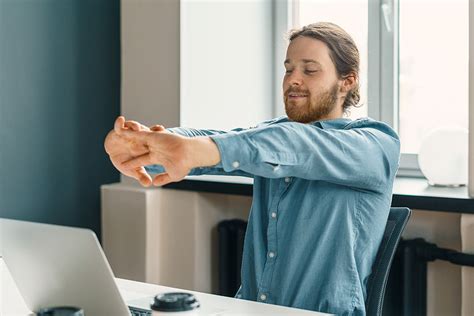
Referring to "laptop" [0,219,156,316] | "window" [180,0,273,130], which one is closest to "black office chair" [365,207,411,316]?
"laptop" [0,219,156,316]

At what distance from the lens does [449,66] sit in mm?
2748

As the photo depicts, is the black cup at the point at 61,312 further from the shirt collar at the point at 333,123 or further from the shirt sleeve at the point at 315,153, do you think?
the shirt collar at the point at 333,123

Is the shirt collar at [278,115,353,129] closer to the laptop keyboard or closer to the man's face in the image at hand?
the man's face

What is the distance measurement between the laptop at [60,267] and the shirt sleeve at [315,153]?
0.97ft

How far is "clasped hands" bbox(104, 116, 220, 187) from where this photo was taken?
131 cm

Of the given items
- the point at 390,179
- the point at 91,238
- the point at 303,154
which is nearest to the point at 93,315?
the point at 91,238

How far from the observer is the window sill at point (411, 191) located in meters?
2.19

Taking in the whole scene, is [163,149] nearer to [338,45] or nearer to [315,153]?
[315,153]

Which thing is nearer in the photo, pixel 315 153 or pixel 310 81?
pixel 315 153

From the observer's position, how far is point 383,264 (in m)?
1.65

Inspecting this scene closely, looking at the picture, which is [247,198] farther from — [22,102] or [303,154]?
[303,154]

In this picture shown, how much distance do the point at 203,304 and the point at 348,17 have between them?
1782mm

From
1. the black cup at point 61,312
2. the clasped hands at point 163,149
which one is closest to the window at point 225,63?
the clasped hands at point 163,149

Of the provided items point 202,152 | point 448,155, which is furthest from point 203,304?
point 448,155
